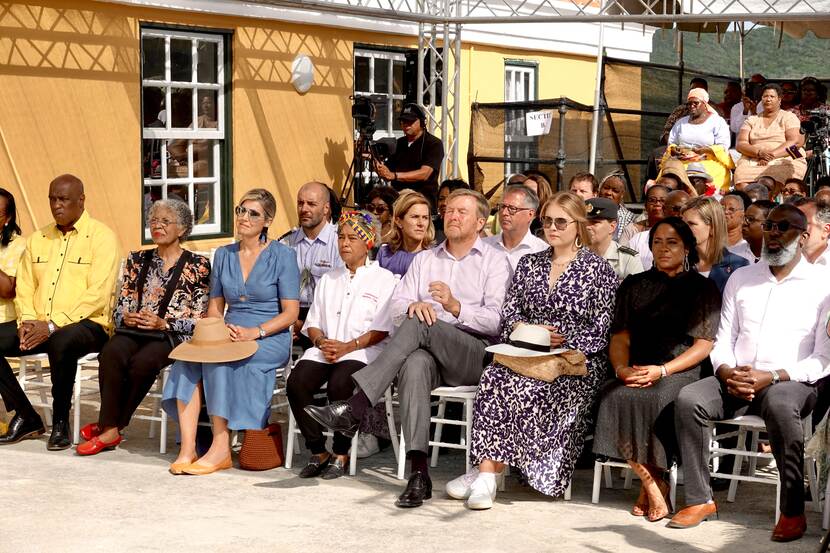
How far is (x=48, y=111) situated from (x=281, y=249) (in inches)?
156

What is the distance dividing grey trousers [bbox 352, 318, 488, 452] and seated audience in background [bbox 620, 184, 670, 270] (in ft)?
5.56

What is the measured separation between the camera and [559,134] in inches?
551

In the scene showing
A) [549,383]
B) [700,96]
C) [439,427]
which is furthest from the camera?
[700,96]

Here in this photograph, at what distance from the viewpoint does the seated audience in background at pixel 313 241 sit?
7863 millimetres

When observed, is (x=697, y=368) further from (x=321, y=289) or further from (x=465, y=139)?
(x=465, y=139)

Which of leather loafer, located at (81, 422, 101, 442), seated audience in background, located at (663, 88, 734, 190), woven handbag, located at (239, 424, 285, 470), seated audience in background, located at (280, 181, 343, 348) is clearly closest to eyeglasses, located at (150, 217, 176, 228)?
seated audience in background, located at (280, 181, 343, 348)

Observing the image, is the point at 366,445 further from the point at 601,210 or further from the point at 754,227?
the point at 754,227

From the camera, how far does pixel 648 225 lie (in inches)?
340

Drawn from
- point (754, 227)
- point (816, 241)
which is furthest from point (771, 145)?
point (816, 241)

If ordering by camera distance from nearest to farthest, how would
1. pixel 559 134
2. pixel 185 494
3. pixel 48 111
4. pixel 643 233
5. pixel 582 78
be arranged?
pixel 185 494
pixel 643 233
pixel 48 111
pixel 559 134
pixel 582 78

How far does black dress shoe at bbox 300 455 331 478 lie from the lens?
22.1 feet

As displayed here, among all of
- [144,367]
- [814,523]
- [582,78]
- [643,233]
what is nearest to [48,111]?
[144,367]

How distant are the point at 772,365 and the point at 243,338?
2.67 meters

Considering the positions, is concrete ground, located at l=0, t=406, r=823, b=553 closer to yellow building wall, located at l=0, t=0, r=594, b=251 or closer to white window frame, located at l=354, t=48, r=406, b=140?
yellow building wall, located at l=0, t=0, r=594, b=251
